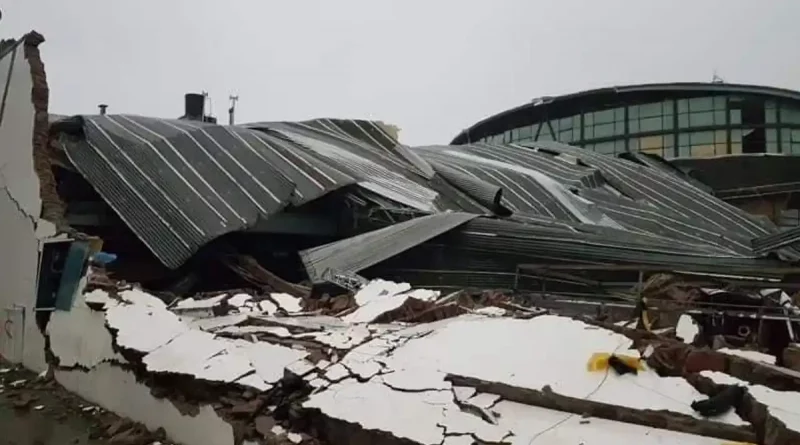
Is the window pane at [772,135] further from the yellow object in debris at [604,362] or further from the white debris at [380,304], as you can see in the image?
the yellow object in debris at [604,362]

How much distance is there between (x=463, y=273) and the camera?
324 inches

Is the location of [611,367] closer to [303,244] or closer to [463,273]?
[463,273]

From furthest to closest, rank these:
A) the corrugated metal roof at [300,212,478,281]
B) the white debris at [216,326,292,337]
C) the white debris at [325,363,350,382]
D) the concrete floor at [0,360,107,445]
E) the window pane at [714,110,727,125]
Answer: the window pane at [714,110,727,125], the corrugated metal roof at [300,212,478,281], the white debris at [216,326,292,337], the concrete floor at [0,360,107,445], the white debris at [325,363,350,382]

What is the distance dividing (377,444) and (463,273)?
529cm

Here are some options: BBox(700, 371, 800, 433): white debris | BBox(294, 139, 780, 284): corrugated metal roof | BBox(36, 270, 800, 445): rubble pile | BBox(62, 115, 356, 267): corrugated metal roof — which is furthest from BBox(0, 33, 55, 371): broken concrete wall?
BBox(700, 371, 800, 433): white debris

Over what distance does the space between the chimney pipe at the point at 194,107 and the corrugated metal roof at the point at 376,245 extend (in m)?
12.3

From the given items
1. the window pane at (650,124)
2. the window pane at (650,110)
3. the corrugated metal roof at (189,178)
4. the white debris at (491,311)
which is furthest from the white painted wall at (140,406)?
the window pane at (650,110)

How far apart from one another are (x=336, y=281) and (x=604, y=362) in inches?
161

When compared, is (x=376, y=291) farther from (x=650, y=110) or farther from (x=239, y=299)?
(x=650, y=110)

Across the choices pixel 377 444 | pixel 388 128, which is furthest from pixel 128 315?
pixel 388 128

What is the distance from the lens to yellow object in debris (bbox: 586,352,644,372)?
341 cm

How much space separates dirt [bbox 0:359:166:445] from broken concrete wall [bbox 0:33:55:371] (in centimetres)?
60

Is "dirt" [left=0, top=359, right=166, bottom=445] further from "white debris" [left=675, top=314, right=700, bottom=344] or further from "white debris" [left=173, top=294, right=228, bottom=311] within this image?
"white debris" [left=675, top=314, right=700, bottom=344]

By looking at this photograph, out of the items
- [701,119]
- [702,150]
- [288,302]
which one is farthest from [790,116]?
[288,302]
